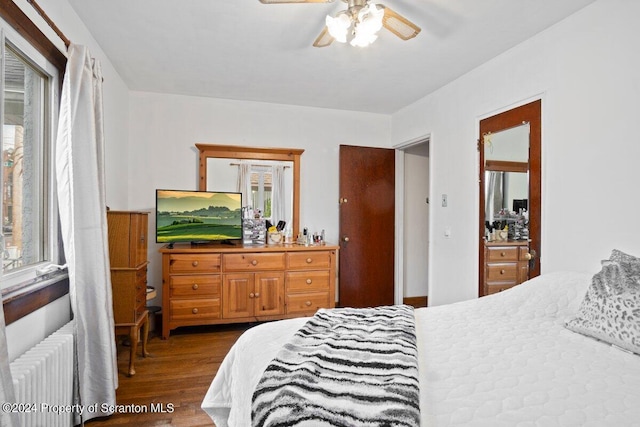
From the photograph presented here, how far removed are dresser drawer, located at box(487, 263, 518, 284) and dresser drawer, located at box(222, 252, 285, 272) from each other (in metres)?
1.93

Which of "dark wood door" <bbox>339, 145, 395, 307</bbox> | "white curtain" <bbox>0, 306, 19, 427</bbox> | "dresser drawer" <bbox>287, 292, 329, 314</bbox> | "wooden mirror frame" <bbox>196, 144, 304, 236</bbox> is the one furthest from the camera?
"dark wood door" <bbox>339, 145, 395, 307</bbox>

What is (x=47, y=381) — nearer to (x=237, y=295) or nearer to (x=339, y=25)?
(x=237, y=295)

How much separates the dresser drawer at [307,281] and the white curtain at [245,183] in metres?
Result: 0.98

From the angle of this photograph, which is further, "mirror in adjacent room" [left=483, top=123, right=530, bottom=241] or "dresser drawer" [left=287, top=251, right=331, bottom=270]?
"dresser drawer" [left=287, top=251, right=331, bottom=270]

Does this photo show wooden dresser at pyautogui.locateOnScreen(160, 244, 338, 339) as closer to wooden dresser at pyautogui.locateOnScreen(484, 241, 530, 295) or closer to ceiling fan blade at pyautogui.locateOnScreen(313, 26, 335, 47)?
wooden dresser at pyautogui.locateOnScreen(484, 241, 530, 295)

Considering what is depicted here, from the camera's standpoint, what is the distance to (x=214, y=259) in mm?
3264

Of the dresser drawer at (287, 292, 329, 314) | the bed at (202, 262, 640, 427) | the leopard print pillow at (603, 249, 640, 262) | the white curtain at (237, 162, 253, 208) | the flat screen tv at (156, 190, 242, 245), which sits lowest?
the dresser drawer at (287, 292, 329, 314)

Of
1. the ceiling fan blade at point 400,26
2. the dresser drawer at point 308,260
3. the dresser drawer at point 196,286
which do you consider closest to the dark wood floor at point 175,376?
the dresser drawer at point 196,286

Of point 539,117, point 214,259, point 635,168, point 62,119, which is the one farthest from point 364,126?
point 62,119

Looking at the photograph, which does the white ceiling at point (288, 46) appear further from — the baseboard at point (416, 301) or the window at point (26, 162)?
the baseboard at point (416, 301)

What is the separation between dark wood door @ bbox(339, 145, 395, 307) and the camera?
4.07m

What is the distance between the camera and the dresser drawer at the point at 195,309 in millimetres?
3184

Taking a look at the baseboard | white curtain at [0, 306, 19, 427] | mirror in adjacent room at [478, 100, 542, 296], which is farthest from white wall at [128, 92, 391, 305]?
white curtain at [0, 306, 19, 427]

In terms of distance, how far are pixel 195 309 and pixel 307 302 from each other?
112cm
